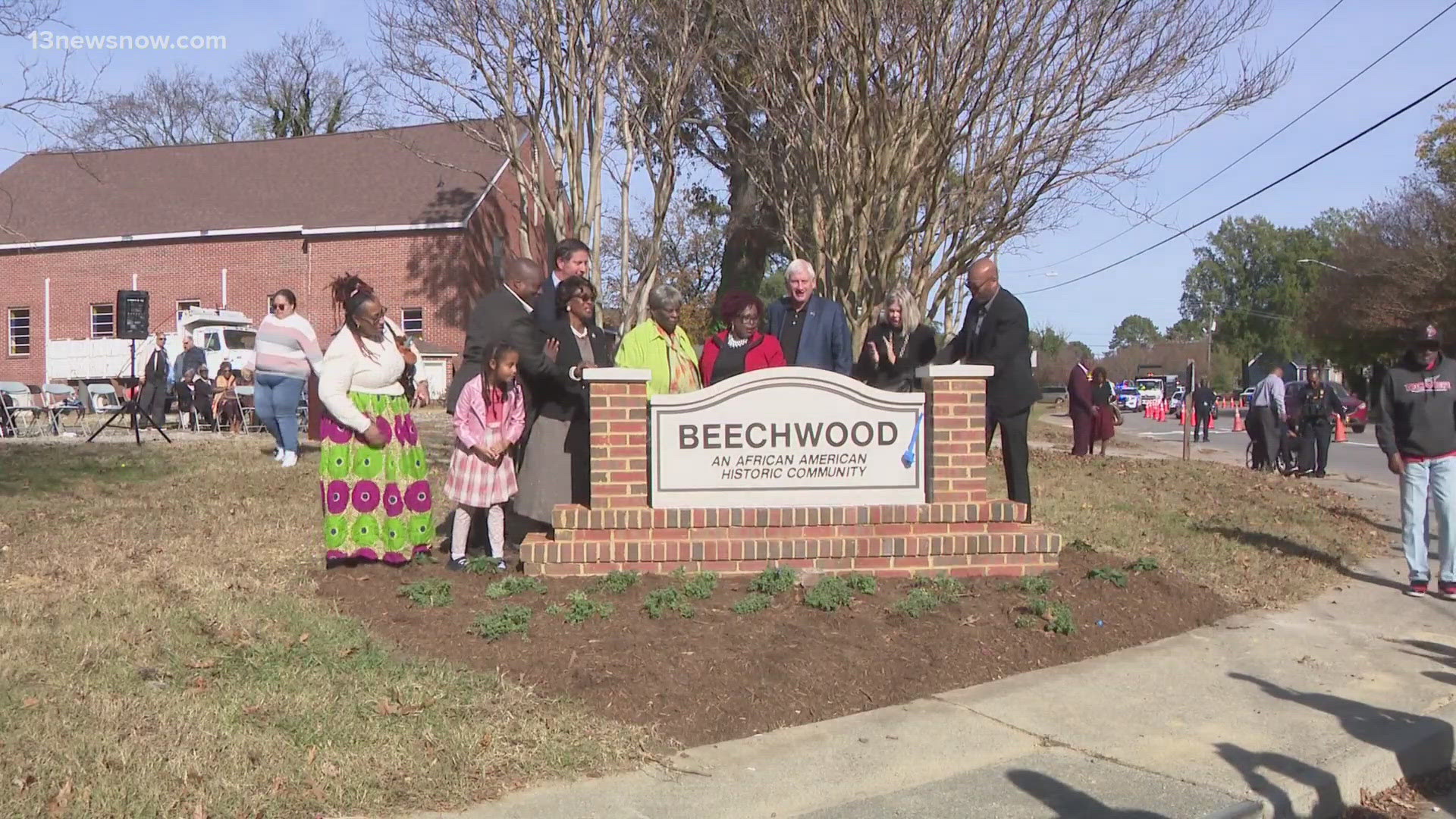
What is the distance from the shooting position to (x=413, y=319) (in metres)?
37.0

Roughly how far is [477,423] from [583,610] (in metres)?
1.45

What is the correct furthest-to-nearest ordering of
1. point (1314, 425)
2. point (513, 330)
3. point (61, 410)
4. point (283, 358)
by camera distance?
point (61, 410)
point (1314, 425)
point (283, 358)
point (513, 330)

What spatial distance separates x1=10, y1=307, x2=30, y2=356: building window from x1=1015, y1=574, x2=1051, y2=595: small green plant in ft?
132

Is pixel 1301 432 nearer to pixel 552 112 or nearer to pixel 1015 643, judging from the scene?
pixel 552 112

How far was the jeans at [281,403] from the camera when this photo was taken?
1187 cm

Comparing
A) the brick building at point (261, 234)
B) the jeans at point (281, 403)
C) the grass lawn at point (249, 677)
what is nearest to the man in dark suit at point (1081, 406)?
the grass lawn at point (249, 677)

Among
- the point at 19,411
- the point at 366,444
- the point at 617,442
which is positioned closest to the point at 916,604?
the point at 617,442

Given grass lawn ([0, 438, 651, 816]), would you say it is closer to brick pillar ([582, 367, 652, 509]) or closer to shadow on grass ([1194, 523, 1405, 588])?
brick pillar ([582, 367, 652, 509])

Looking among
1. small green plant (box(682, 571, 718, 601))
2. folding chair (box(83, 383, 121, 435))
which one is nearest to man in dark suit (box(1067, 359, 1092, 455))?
small green plant (box(682, 571, 718, 601))

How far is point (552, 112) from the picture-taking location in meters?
18.5

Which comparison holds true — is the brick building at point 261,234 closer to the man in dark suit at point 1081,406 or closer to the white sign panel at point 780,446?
the man in dark suit at point 1081,406

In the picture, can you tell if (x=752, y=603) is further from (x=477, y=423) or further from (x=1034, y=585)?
(x=477, y=423)

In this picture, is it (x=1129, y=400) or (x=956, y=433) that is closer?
(x=956, y=433)

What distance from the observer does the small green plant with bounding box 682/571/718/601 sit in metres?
6.28
